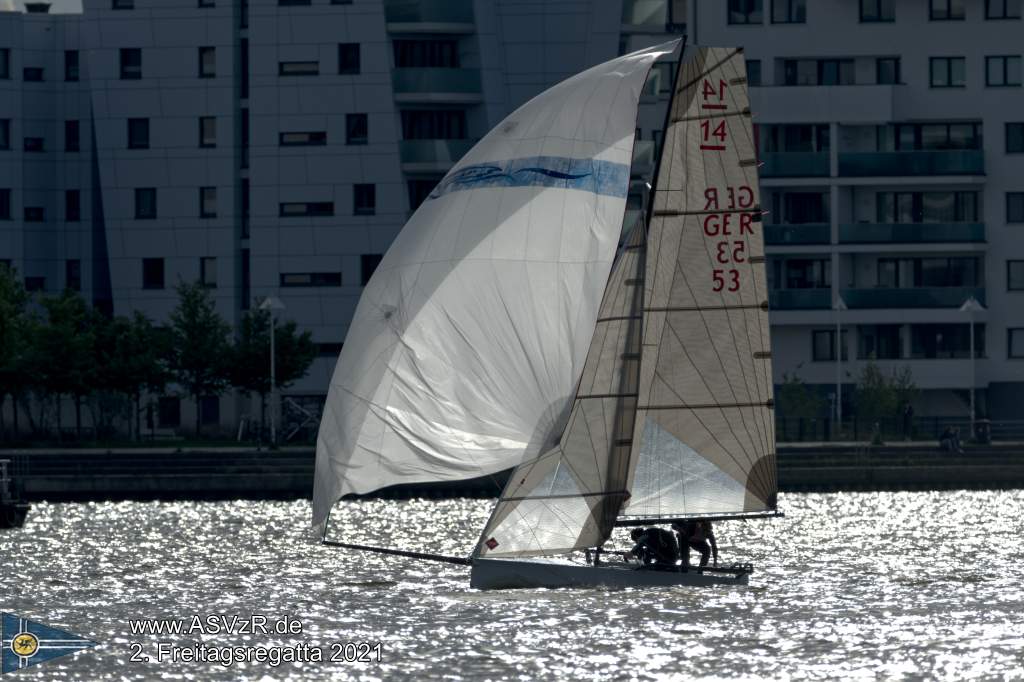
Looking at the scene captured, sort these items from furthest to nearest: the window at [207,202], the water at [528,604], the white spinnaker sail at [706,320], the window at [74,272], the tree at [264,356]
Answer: the window at [74,272] < the window at [207,202] < the tree at [264,356] < the white spinnaker sail at [706,320] < the water at [528,604]

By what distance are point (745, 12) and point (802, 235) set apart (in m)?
9.51

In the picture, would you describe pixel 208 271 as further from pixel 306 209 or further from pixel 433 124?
pixel 433 124

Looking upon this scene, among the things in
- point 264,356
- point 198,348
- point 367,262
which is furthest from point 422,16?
point 198,348

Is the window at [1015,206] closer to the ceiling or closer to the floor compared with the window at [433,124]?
closer to the floor

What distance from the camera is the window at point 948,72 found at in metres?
85.9

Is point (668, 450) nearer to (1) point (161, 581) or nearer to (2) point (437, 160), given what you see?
(1) point (161, 581)

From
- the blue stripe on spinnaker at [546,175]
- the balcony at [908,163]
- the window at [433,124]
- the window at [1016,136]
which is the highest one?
the window at [433,124]

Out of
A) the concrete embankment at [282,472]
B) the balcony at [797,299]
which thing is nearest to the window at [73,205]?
the concrete embankment at [282,472]

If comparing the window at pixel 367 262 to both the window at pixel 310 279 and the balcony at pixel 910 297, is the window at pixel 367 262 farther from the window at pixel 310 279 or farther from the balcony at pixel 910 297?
the balcony at pixel 910 297

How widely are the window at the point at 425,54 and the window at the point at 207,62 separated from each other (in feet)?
24.2

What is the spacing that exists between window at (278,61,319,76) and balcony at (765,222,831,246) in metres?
19.3

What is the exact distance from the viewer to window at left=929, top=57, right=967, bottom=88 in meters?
85.9

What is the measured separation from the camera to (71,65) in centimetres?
9169

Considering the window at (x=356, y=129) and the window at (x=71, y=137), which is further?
the window at (x=71, y=137)
